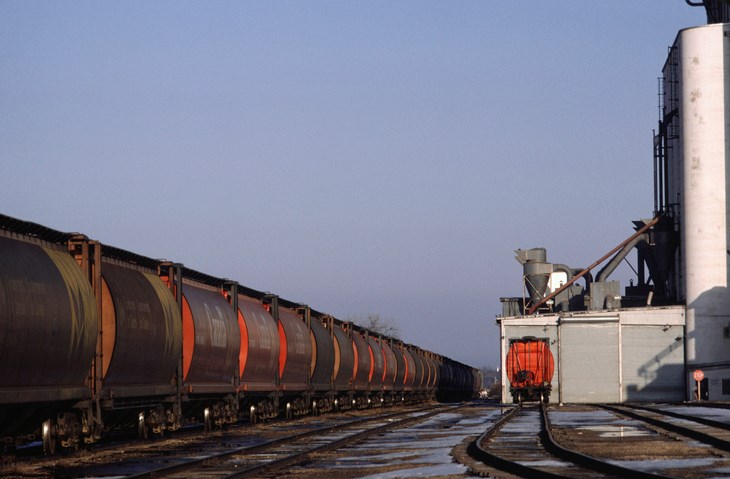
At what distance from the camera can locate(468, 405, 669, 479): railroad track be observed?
1447 cm

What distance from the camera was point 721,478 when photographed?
44.3ft

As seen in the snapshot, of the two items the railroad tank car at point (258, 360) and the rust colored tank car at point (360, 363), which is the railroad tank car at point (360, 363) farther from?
the railroad tank car at point (258, 360)

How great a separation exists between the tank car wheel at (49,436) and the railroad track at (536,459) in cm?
721

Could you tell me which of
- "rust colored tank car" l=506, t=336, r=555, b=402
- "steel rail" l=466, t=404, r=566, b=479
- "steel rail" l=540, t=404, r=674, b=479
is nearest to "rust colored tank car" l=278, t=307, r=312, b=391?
"steel rail" l=466, t=404, r=566, b=479

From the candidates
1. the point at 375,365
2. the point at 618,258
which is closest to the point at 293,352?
the point at 375,365

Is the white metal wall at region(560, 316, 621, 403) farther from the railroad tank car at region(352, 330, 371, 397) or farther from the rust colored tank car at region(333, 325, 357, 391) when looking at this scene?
the rust colored tank car at region(333, 325, 357, 391)

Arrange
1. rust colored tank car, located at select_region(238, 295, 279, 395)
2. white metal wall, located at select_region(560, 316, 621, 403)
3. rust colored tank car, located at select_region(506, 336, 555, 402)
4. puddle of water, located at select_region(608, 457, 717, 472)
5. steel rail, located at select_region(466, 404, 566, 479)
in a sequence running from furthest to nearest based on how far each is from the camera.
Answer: white metal wall, located at select_region(560, 316, 621, 403), rust colored tank car, located at select_region(506, 336, 555, 402), rust colored tank car, located at select_region(238, 295, 279, 395), puddle of water, located at select_region(608, 457, 717, 472), steel rail, located at select_region(466, 404, 566, 479)

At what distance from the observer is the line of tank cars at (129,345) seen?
54.1ft

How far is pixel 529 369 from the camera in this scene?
54969mm

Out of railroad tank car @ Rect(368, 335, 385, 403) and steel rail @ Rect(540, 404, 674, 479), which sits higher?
railroad tank car @ Rect(368, 335, 385, 403)

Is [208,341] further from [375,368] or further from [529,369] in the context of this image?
[529,369]

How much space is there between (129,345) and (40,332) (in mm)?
4373

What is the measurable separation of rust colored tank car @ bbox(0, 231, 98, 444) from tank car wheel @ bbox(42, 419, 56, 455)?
0.80ft

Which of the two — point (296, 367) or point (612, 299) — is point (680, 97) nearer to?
point (612, 299)
